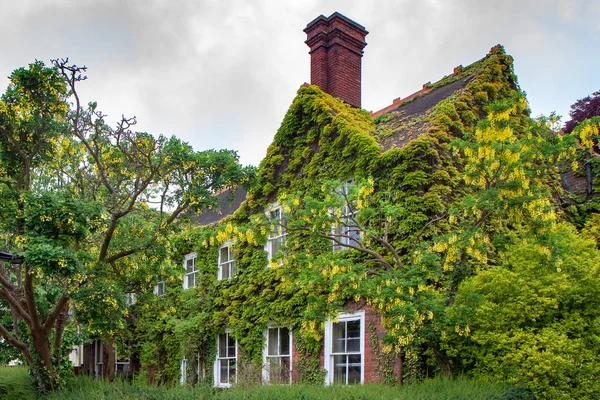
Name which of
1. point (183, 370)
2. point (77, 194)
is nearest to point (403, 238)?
point (77, 194)

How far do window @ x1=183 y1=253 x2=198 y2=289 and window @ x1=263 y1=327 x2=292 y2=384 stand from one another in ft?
18.7

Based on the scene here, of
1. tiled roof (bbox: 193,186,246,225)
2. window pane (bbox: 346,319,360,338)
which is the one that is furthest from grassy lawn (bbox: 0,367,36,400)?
tiled roof (bbox: 193,186,246,225)

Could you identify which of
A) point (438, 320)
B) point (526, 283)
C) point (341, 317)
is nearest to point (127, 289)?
point (341, 317)

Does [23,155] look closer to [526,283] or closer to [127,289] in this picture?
[127,289]

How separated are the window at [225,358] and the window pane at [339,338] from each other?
502 centimetres

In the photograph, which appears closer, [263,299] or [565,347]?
[565,347]

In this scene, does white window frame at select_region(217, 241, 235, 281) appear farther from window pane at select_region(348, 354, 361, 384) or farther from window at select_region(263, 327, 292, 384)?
window pane at select_region(348, 354, 361, 384)

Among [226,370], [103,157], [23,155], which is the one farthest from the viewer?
[226,370]

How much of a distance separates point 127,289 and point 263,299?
3.83 m

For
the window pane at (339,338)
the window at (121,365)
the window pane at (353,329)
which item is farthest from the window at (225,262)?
the window at (121,365)

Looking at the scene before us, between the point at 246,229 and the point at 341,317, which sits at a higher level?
the point at 246,229

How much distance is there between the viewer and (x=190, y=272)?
2333 centimetres

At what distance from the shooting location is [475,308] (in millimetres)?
11234

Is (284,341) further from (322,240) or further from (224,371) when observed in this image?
(322,240)
